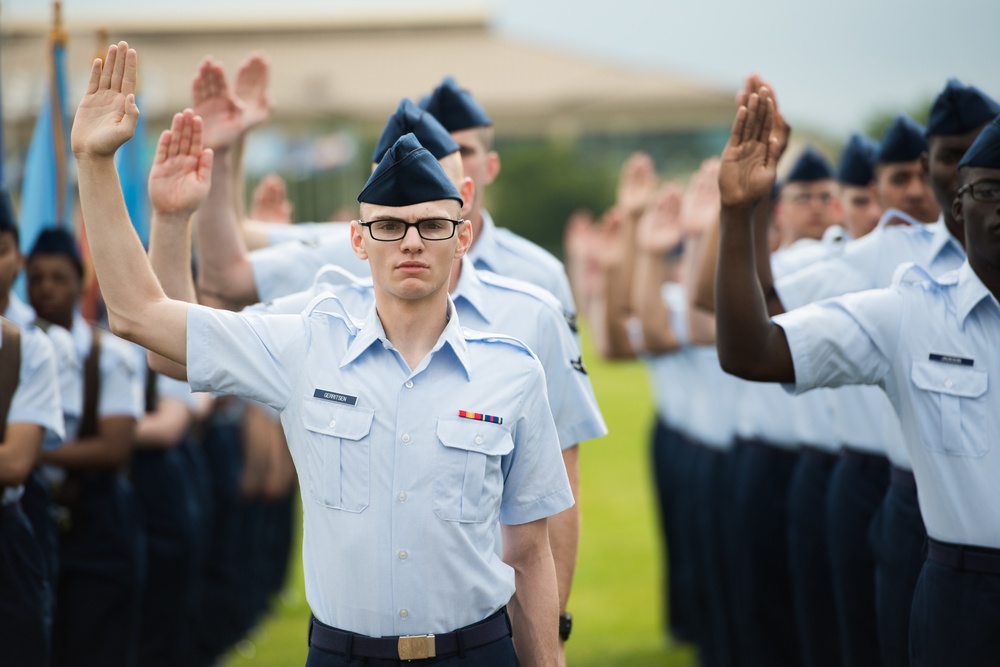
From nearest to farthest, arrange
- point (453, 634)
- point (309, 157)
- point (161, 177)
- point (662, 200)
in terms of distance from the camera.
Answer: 1. point (453, 634)
2. point (161, 177)
3. point (662, 200)
4. point (309, 157)

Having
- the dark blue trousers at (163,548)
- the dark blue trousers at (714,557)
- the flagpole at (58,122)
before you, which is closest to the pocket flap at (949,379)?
the dark blue trousers at (714,557)

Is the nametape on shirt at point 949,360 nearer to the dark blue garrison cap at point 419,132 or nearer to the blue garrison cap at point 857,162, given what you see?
the dark blue garrison cap at point 419,132

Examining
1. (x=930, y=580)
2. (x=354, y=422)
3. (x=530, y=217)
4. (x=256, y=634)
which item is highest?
(x=354, y=422)

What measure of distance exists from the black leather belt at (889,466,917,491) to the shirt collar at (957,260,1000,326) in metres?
1.10

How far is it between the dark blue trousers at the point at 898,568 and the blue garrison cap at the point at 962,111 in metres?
1.29

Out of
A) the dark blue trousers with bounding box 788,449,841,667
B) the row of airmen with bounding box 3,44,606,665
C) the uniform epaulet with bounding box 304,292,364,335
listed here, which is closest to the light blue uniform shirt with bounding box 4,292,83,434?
the row of airmen with bounding box 3,44,606,665

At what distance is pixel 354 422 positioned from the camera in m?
3.47

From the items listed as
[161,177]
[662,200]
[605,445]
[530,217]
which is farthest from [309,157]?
[530,217]

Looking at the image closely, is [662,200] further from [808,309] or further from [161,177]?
[161,177]

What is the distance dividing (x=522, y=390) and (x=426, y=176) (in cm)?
61

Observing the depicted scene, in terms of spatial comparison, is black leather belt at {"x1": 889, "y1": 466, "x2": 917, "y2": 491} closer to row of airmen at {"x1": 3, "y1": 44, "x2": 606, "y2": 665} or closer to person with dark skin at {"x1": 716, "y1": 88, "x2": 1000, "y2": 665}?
person with dark skin at {"x1": 716, "y1": 88, "x2": 1000, "y2": 665}

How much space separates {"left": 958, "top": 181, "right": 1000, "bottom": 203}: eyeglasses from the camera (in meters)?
4.02

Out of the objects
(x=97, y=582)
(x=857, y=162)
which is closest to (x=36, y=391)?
(x=97, y=582)

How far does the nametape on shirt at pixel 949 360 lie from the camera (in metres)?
4.02
